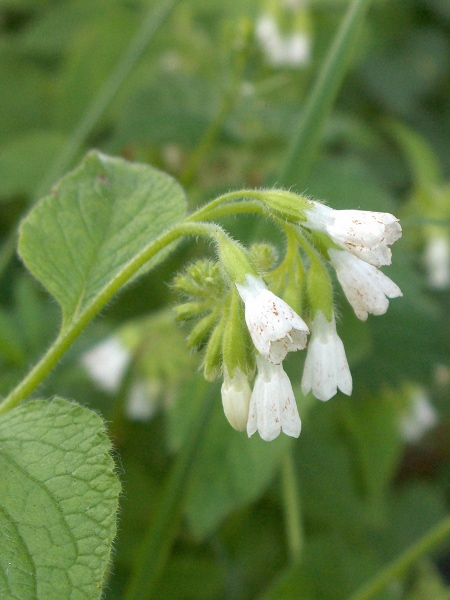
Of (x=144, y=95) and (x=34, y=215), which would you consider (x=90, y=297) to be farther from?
(x=144, y=95)

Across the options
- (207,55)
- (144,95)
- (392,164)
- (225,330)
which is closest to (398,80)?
(392,164)

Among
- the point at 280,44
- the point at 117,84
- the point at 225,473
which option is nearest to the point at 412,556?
the point at 225,473

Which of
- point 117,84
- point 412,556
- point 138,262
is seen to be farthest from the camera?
point 117,84

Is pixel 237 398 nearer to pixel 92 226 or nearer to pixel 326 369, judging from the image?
pixel 326 369

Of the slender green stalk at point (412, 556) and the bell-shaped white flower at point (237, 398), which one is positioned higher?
the bell-shaped white flower at point (237, 398)

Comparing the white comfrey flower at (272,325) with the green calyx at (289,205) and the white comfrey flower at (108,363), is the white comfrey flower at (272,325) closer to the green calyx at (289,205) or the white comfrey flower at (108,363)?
the green calyx at (289,205)

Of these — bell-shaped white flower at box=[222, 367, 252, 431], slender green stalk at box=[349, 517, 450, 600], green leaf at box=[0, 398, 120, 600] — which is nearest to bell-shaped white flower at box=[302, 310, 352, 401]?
bell-shaped white flower at box=[222, 367, 252, 431]

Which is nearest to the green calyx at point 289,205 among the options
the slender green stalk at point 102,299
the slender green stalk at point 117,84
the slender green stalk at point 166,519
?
the slender green stalk at point 102,299
